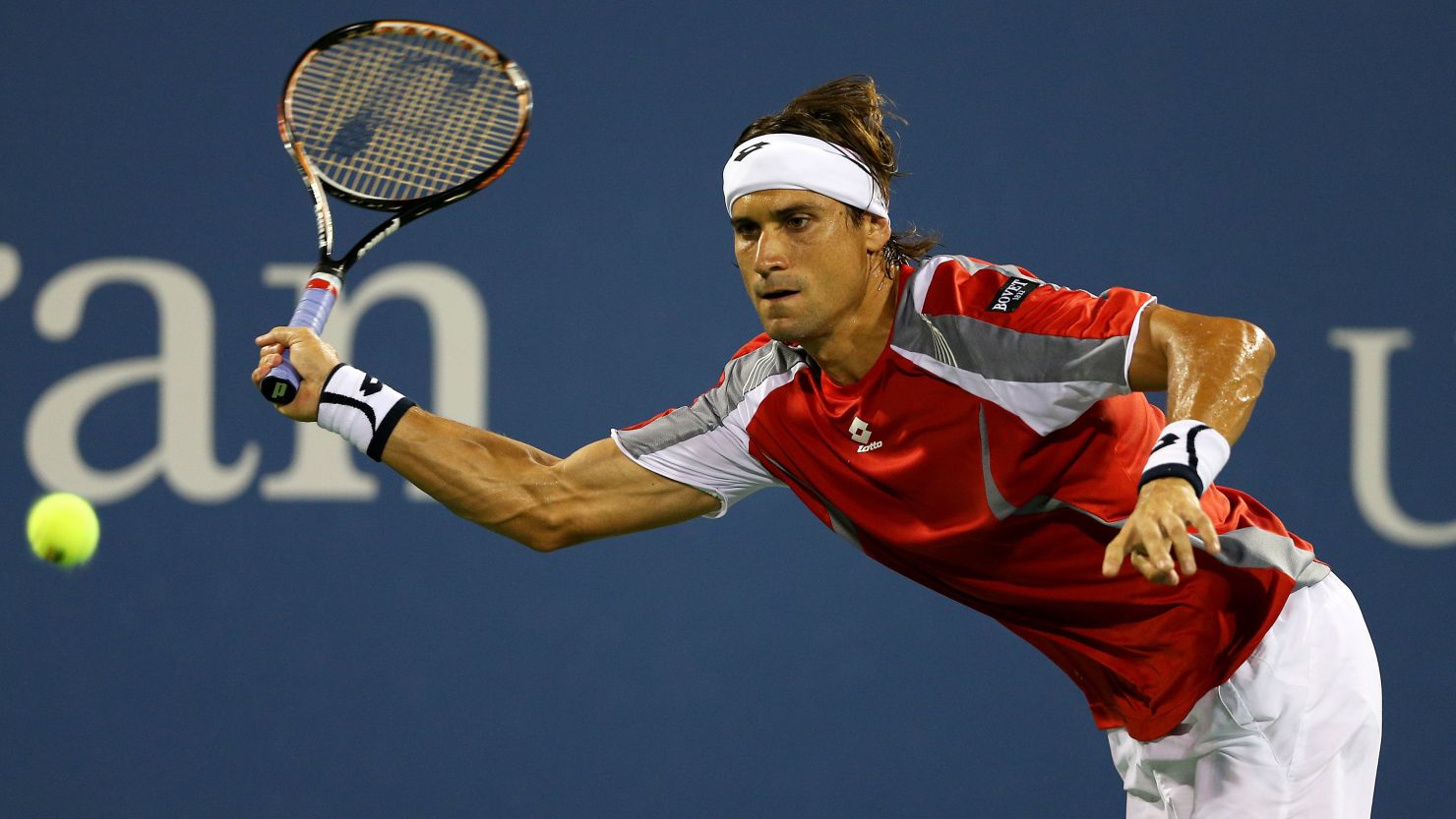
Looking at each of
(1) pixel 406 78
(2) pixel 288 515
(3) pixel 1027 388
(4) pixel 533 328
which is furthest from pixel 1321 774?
(2) pixel 288 515

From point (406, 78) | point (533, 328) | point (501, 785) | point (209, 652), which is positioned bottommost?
point (501, 785)

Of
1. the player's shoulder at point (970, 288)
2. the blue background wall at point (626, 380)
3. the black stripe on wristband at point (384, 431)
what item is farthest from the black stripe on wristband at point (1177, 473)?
the blue background wall at point (626, 380)

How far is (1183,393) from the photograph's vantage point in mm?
2018

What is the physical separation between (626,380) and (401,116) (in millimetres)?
1370

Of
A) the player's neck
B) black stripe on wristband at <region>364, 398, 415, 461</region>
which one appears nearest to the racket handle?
black stripe on wristband at <region>364, 398, 415, 461</region>

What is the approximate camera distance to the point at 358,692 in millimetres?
4223

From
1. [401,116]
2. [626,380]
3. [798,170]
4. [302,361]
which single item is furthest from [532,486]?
[626,380]

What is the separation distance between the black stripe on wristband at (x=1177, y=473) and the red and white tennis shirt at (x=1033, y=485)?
41 centimetres

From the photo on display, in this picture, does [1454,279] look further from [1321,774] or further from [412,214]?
[412,214]

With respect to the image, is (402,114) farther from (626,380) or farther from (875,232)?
(626,380)

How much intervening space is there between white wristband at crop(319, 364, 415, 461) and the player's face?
2.26 ft

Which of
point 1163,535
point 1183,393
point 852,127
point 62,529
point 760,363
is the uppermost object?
point 852,127

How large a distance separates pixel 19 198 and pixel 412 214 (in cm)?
192

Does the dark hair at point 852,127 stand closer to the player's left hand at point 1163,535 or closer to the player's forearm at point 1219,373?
the player's forearm at point 1219,373
